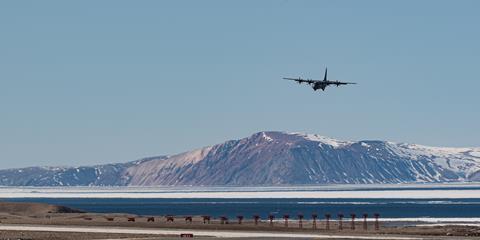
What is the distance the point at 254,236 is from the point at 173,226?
1744 cm

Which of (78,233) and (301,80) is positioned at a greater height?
(301,80)

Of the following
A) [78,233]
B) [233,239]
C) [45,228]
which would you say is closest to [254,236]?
[233,239]

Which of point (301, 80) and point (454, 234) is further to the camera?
point (301, 80)

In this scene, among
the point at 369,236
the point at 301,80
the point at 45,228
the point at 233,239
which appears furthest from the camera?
the point at 301,80

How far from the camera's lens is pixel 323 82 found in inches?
4998

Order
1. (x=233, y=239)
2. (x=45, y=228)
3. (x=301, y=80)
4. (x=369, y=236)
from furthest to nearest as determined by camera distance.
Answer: (x=301, y=80) < (x=45, y=228) < (x=369, y=236) < (x=233, y=239)

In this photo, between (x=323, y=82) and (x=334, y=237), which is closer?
(x=334, y=237)

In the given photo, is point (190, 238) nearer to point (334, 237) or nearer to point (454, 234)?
point (334, 237)

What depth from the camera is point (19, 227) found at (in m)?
118

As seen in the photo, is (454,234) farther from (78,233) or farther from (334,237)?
(78,233)

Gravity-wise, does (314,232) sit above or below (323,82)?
below

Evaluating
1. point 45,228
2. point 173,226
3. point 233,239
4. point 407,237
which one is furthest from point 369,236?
point 45,228

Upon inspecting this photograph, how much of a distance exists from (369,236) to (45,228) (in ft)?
95.4

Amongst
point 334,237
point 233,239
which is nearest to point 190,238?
point 233,239
